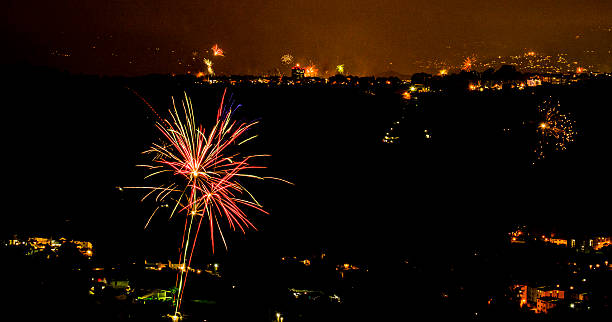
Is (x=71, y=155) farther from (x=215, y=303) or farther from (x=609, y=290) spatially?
(x=609, y=290)

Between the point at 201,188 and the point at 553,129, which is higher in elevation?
the point at 553,129

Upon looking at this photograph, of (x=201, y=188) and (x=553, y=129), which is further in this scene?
(x=553, y=129)

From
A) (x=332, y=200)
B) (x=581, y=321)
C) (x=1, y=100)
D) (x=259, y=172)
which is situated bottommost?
(x=581, y=321)

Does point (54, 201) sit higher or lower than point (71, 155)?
lower

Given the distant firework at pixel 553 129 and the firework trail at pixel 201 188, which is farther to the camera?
the distant firework at pixel 553 129

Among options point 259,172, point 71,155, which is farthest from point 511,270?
point 71,155

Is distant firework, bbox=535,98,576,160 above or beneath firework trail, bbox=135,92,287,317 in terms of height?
above

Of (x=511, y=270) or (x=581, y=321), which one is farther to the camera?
(x=511, y=270)

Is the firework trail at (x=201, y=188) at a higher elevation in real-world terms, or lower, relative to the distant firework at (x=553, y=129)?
lower
